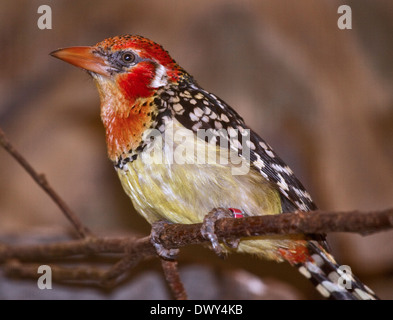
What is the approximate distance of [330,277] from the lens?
1.94 meters

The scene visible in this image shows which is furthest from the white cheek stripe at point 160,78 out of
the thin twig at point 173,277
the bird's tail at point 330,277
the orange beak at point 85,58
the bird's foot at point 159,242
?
the bird's tail at point 330,277

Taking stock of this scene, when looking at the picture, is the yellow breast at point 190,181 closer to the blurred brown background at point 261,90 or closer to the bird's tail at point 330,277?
the bird's tail at point 330,277

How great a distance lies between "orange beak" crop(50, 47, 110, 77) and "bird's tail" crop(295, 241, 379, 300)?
95cm

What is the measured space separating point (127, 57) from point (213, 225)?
2.18 feet

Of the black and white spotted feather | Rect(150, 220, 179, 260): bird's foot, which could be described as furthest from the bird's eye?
Rect(150, 220, 179, 260): bird's foot

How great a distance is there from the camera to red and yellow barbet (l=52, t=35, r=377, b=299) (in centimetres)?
173

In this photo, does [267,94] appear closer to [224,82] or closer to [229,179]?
[224,82]

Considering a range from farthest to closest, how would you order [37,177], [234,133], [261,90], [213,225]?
1. [261,90]
2. [37,177]
3. [234,133]
4. [213,225]

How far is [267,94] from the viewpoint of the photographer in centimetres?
281

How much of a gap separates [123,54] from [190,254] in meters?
1.38

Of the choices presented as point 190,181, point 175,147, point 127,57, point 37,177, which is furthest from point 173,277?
point 127,57

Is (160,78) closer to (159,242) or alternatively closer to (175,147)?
(175,147)

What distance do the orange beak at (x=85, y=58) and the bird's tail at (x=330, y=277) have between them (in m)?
0.95

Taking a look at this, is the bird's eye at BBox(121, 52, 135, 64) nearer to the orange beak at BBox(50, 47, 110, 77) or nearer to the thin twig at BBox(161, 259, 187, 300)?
the orange beak at BBox(50, 47, 110, 77)
